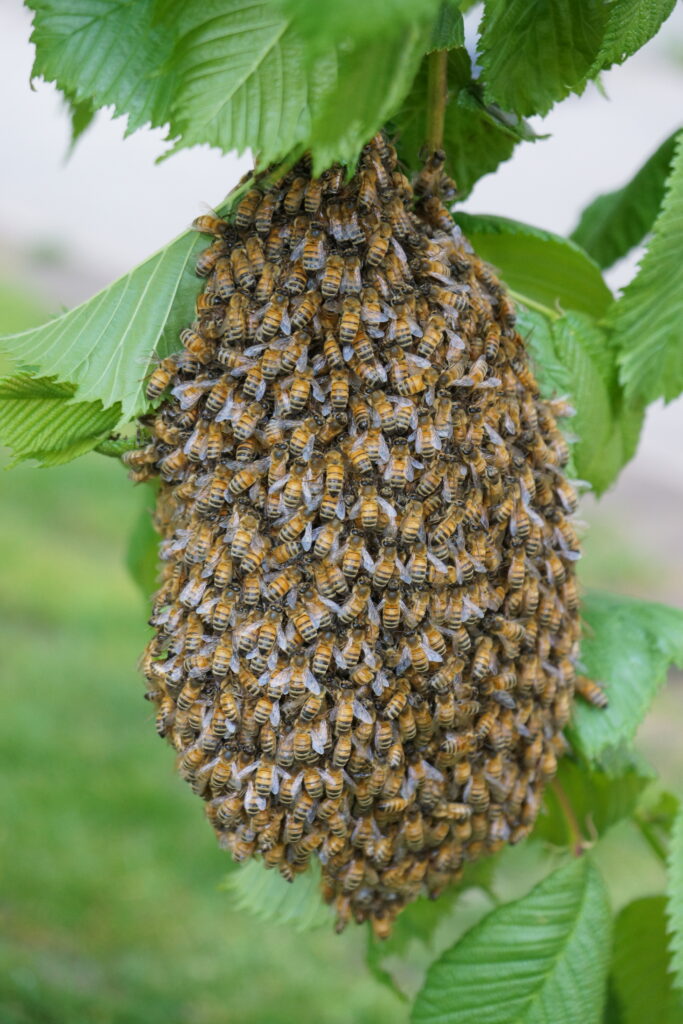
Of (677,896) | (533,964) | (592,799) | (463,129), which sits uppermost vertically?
(463,129)


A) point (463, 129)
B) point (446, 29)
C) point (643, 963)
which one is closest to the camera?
point (446, 29)

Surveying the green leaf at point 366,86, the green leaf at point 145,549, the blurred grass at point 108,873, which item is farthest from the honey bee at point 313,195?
the blurred grass at point 108,873

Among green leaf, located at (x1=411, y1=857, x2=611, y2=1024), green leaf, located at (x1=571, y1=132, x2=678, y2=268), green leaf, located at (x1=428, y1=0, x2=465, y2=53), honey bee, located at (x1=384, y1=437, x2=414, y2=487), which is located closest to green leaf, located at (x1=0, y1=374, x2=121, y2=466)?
honey bee, located at (x1=384, y1=437, x2=414, y2=487)

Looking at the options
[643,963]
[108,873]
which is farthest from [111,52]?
[108,873]

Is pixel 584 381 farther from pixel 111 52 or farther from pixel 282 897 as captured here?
pixel 282 897

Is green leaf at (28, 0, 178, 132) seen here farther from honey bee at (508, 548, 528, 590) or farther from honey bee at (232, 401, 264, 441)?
honey bee at (508, 548, 528, 590)

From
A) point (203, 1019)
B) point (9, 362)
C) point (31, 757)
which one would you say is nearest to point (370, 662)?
point (9, 362)

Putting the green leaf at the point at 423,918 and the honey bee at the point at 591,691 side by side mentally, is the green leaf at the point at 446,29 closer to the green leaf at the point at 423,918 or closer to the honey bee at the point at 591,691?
the honey bee at the point at 591,691
